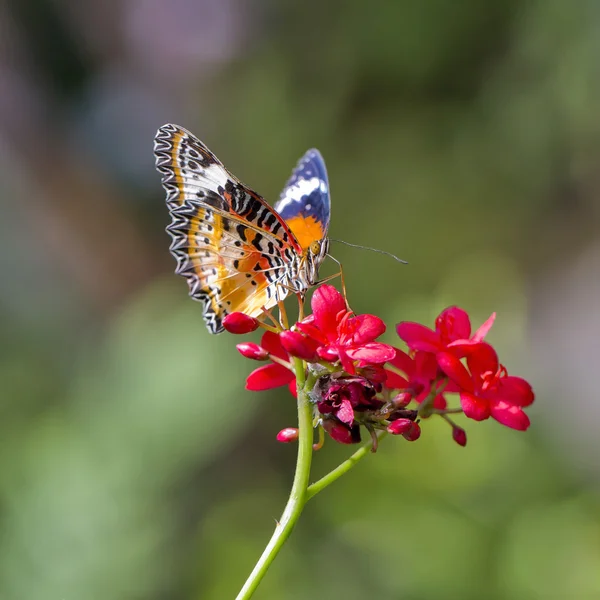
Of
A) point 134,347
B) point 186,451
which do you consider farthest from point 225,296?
point 134,347

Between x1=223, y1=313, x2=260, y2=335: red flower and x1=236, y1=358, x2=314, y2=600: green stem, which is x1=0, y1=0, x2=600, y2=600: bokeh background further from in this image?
x1=236, y1=358, x2=314, y2=600: green stem

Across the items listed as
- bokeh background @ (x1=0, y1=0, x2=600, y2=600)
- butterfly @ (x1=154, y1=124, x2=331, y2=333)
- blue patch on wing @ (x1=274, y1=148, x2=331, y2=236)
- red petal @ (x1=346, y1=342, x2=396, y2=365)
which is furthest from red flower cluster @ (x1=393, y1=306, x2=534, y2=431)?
bokeh background @ (x1=0, y1=0, x2=600, y2=600)

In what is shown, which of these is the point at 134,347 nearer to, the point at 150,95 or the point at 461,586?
the point at 461,586

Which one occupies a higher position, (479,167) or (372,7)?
(372,7)

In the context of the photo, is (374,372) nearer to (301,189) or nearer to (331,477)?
(331,477)

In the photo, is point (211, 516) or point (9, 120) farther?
point (9, 120)

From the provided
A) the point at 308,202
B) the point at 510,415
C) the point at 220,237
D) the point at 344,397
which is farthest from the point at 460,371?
the point at 308,202
